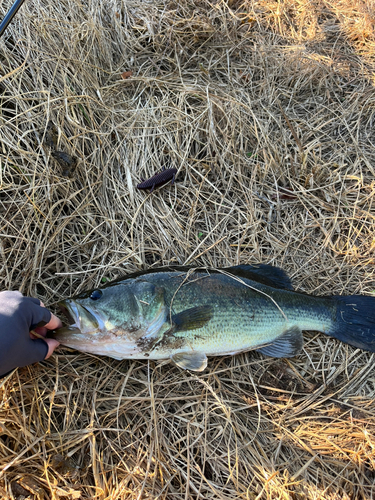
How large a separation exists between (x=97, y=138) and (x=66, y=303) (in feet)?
5.88

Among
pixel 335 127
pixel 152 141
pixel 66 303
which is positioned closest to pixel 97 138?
pixel 152 141

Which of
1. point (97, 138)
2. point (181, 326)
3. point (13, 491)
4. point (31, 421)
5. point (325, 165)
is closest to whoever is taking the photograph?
point (13, 491)

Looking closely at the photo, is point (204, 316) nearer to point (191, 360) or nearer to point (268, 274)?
point (191, 360)

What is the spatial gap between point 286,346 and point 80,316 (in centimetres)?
195

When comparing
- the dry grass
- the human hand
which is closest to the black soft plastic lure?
the dry grass

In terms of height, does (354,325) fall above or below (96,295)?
below

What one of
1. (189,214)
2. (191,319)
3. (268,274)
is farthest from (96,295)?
(268,274)

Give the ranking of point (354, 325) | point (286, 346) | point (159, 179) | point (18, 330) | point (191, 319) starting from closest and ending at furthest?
point (18, 330) → point (191, 319) → point (286, 346) → point (354, 325) → point (159, 179)

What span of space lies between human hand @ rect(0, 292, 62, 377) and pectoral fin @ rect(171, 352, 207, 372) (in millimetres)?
1049

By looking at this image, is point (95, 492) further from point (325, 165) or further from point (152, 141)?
point (325, 165)

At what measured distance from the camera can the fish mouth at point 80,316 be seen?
2.43m

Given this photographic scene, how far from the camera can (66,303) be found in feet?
8.05

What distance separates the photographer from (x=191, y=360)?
267 centimetres

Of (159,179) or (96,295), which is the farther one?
(159,179)
